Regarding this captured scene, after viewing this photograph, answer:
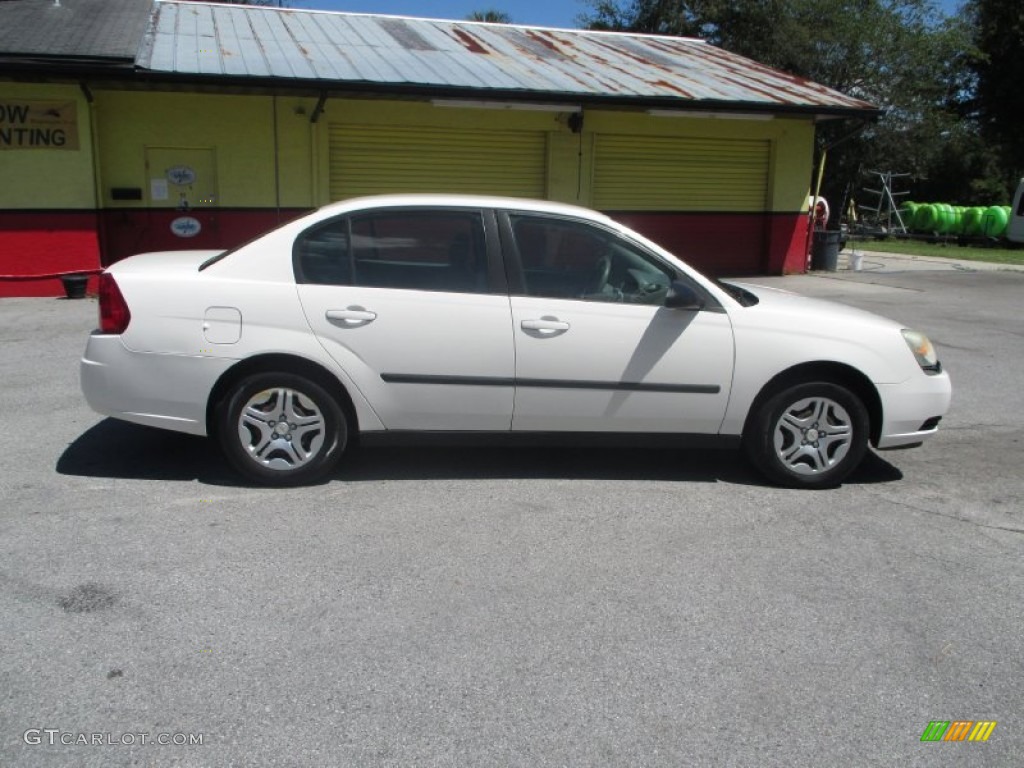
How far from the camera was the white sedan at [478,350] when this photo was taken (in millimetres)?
5102

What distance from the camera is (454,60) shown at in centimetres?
1510

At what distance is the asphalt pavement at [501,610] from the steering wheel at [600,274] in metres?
1.17

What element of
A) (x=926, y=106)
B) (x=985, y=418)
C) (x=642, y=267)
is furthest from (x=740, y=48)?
(x=642, y=267)

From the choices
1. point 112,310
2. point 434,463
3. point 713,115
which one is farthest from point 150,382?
point 713,115

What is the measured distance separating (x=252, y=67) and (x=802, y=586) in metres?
11.5

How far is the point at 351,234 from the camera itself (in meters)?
5.28

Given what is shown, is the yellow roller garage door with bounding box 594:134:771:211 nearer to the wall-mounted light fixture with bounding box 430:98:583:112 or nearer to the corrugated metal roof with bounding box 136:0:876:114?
the corrugated metal roof with bounding box 136:0:876:114

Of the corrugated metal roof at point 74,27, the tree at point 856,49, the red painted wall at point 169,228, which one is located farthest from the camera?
the tree at point 856,49

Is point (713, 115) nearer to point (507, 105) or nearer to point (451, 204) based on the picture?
point (507, 105)

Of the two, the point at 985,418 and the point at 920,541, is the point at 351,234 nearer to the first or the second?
the point at 920,541

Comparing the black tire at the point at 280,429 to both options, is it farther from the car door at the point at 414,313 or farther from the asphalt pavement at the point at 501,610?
the car door at the point at 414,313

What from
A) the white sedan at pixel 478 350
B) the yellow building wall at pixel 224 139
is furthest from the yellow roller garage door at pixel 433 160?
the white sedan at pixel 478 350

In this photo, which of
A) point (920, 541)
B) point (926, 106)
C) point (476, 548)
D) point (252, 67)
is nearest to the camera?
point (476, 548)

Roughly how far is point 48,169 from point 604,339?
10.7 m
